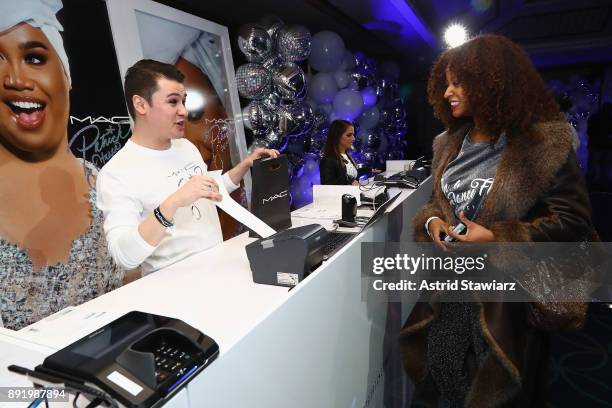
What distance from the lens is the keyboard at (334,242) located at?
1373 millimetres

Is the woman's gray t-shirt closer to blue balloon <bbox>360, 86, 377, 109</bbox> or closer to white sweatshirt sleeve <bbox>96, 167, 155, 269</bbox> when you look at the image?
white sweatshirt sleeve <bbox>96, 167, 155, 269</bbox>

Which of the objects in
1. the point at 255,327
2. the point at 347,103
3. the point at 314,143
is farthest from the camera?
the point at 347,103

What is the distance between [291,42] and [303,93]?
46cm

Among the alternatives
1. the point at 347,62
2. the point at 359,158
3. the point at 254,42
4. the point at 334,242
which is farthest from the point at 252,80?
the point at 359,158

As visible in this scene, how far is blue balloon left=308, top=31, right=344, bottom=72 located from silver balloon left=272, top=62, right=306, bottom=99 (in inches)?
35.8

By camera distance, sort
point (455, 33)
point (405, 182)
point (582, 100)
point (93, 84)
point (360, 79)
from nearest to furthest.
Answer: point (93, 84) → point (405, 182) → point (360, 79) → point (455, 33) → point (582, 100)

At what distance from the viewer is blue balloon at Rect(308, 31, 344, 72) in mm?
4242

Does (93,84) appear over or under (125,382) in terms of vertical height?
over

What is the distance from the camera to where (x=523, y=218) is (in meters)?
1.32

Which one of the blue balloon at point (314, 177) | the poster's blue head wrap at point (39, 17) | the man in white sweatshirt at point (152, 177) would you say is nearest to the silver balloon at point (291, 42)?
the blue balloon at point (314, 177)

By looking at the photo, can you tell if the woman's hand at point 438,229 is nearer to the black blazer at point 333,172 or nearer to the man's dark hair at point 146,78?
the man's dark hair at point 146,78

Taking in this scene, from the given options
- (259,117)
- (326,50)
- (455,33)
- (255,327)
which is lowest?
(255,327)

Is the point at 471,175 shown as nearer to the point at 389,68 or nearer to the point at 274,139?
the point at 274,139

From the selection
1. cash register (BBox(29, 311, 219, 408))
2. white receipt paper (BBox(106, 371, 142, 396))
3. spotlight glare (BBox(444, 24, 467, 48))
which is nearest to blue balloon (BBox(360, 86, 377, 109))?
spotlight glare (BBox(444, 24, 467, 48))
